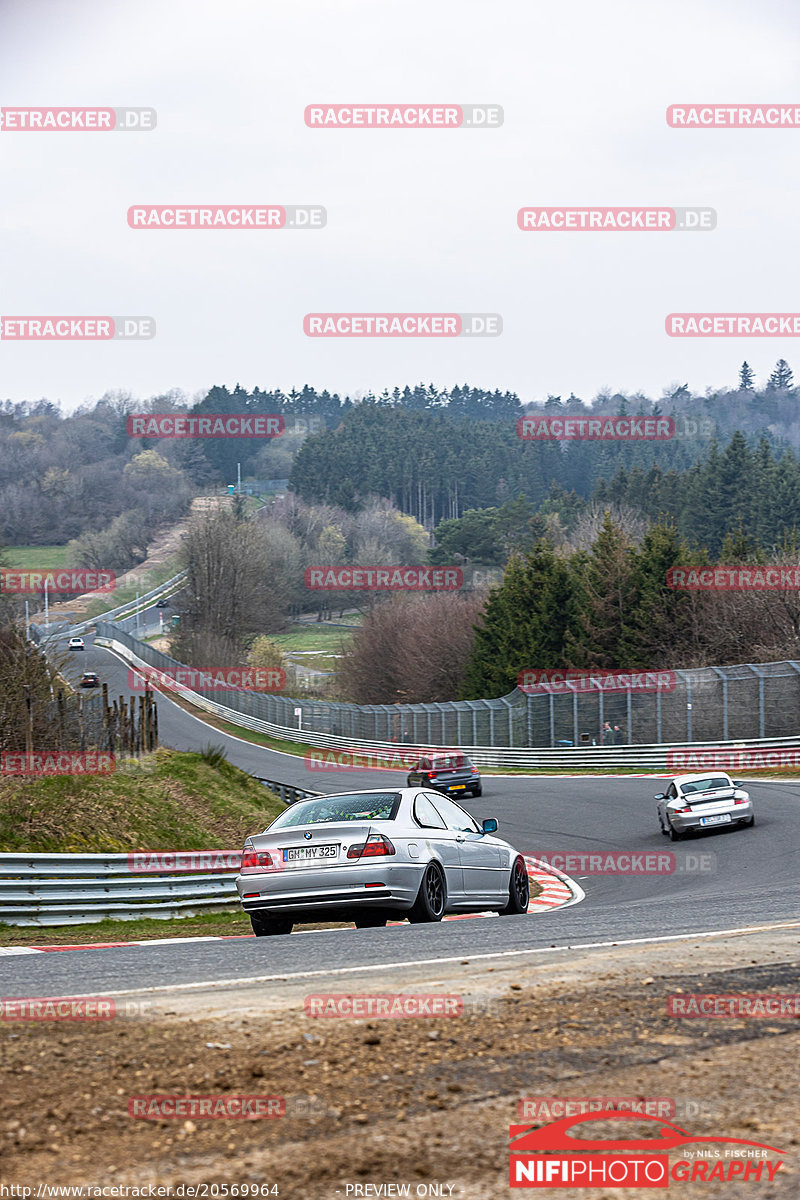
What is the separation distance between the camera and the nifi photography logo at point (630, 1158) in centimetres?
396

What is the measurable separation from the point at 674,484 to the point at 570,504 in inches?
825

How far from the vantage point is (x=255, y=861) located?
37.6 ft

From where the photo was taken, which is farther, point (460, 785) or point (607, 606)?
point (607, 606)

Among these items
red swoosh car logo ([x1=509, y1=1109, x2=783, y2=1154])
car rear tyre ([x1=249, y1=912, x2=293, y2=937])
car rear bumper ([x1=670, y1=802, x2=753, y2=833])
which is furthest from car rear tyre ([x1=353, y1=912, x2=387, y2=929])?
car rear bumper ([x1=670, y1=802, x2=753, y2=833])

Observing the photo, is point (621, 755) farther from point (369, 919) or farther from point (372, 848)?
point (372, 848)

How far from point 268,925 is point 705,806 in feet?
45.2

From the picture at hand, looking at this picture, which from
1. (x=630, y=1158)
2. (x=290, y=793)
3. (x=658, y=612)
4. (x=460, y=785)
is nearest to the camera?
(x=630, y=1158)

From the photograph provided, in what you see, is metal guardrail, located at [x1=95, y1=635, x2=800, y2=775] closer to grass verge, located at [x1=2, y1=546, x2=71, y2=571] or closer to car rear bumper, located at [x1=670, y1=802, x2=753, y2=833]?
car rear bumper, located at [x1=670, y1=802, x2=753, y2=833]

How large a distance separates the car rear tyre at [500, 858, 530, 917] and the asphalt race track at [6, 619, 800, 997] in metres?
0.60

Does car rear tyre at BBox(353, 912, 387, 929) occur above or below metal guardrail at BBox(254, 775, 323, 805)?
above

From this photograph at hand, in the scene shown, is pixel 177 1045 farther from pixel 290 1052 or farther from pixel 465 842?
pixel 465 842

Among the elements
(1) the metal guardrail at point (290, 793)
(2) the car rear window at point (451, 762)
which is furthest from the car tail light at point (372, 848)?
(2) the car rear window at point (451, 762)

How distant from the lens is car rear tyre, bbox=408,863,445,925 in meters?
11.4

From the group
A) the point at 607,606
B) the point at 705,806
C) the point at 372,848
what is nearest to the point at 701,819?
the point at 705,806
